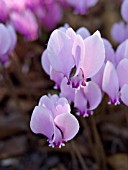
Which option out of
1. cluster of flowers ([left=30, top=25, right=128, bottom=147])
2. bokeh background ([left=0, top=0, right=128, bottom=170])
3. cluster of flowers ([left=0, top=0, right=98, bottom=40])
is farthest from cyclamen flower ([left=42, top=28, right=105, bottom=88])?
cluster of flowers ([left=0, top=0, right=98, bottom=40])

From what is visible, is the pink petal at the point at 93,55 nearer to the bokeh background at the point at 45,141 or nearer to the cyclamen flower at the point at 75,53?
the cyclamen flower at the point at 75,53

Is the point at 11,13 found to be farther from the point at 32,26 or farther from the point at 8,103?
the point at 8,103

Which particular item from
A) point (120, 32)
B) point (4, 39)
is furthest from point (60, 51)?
point (120, 32)

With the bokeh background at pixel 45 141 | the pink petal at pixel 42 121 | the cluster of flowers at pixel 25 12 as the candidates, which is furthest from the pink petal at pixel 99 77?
the cluster of flowers at pixel 25 12

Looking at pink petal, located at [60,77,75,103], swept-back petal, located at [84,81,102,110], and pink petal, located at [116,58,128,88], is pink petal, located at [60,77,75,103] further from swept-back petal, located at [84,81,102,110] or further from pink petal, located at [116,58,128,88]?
pink petal, located at [116,58,128,88]

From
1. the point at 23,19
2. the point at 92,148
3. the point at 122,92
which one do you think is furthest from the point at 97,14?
the point at 122,92
